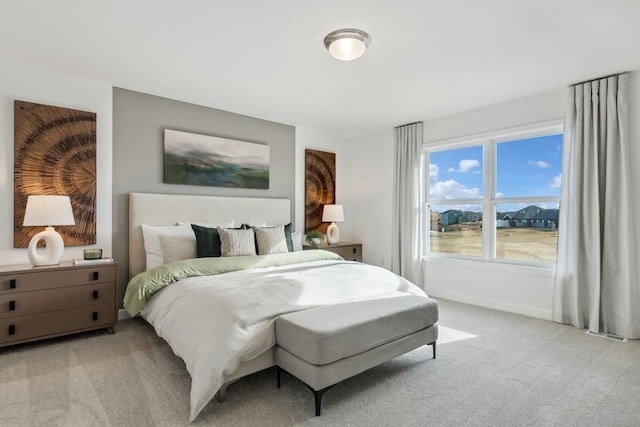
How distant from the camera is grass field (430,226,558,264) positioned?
395 cm

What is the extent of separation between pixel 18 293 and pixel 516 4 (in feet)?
13.8

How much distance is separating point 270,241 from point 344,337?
200 centimetres

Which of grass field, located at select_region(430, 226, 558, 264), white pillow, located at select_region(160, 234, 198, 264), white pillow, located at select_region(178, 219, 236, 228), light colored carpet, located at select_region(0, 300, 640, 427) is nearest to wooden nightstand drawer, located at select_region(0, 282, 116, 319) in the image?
light colored carpet, located at select_region(0, 300, 640, 427)

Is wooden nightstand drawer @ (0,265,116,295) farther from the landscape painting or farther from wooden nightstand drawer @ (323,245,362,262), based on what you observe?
wooden nightstand drawer @ (323,245,362,262)

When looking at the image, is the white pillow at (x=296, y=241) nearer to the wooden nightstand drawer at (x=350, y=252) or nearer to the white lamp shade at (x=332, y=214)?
the wooden nightstand drawer at (x=350, y=252)

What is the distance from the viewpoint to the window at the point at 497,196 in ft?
13.0

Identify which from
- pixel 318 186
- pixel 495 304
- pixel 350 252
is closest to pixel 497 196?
pixel 495 304

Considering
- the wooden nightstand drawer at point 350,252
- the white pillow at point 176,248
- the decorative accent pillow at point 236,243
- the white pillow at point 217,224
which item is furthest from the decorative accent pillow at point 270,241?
the wooden nightstand drawer at point 350,252

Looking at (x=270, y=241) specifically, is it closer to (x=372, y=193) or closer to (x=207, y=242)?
(x=207, y=242)

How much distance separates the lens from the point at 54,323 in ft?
9.73

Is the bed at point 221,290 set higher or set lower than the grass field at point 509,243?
lower

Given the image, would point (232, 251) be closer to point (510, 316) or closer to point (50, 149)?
point (50, 149)

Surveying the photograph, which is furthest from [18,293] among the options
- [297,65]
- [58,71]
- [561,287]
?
[561,287]

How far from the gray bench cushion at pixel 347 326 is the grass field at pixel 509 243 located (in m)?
2.18
